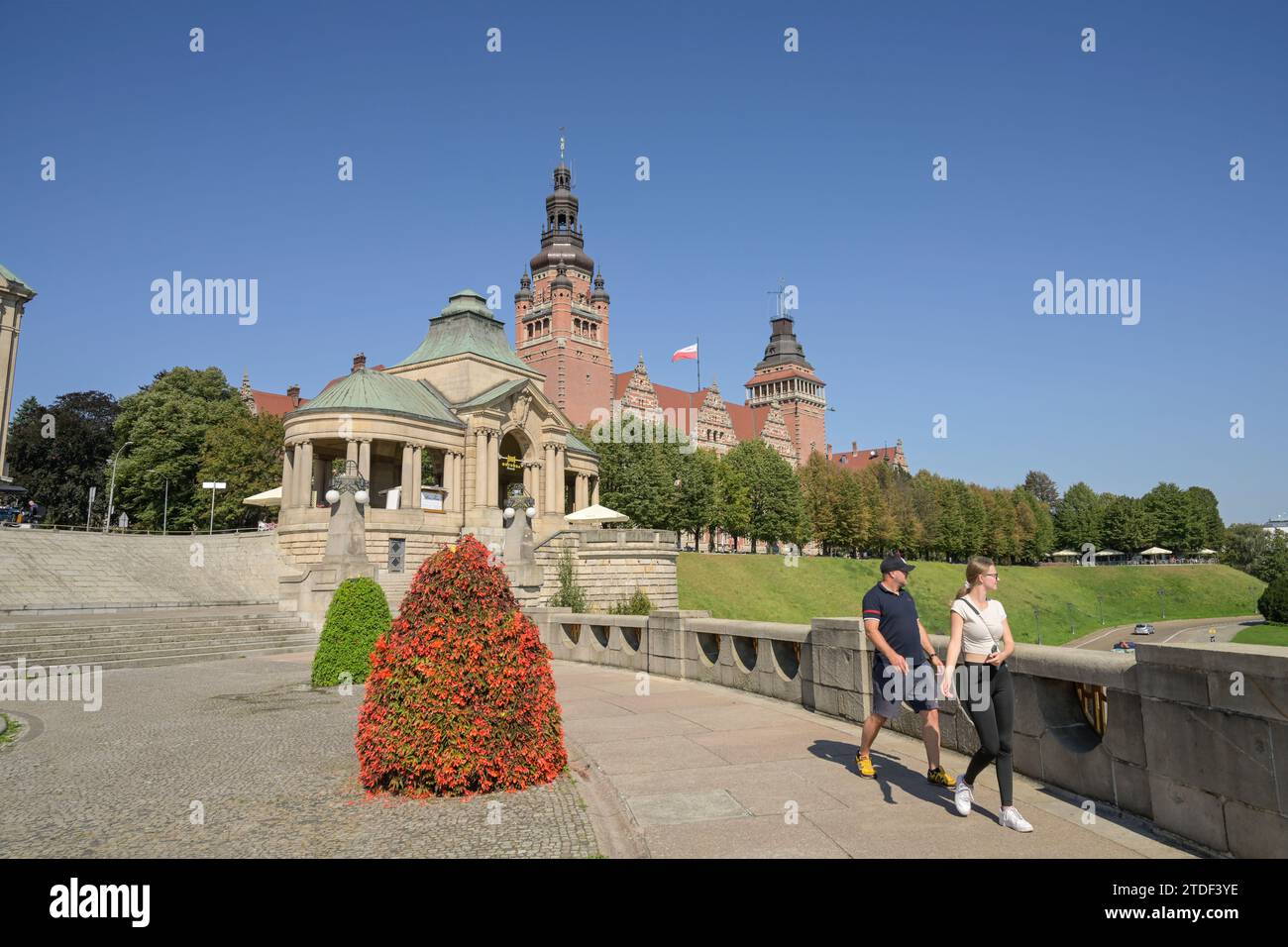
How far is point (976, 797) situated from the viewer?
6496 mm

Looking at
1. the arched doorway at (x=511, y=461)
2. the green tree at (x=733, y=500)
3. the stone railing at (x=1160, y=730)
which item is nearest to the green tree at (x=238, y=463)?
the arched doorway at (x=511, y=461)

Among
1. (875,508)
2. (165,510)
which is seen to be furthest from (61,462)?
(875,508)

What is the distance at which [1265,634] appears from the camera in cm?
6200

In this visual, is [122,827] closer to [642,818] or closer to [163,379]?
[642,818]

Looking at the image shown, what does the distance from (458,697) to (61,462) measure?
72.9 m

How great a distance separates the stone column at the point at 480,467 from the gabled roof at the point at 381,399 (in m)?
1.38

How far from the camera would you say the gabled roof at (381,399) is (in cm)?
4150

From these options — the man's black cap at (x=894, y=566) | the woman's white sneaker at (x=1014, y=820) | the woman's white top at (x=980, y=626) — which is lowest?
the woman's white sneaker at (x=1014, y=820)

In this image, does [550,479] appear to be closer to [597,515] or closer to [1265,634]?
[597,515]

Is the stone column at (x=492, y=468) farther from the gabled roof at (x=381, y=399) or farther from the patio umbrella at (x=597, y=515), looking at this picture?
the patio umbrella at (x=597, y=515)

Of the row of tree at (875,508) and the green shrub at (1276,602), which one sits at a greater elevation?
the row of tree at (875,508)
